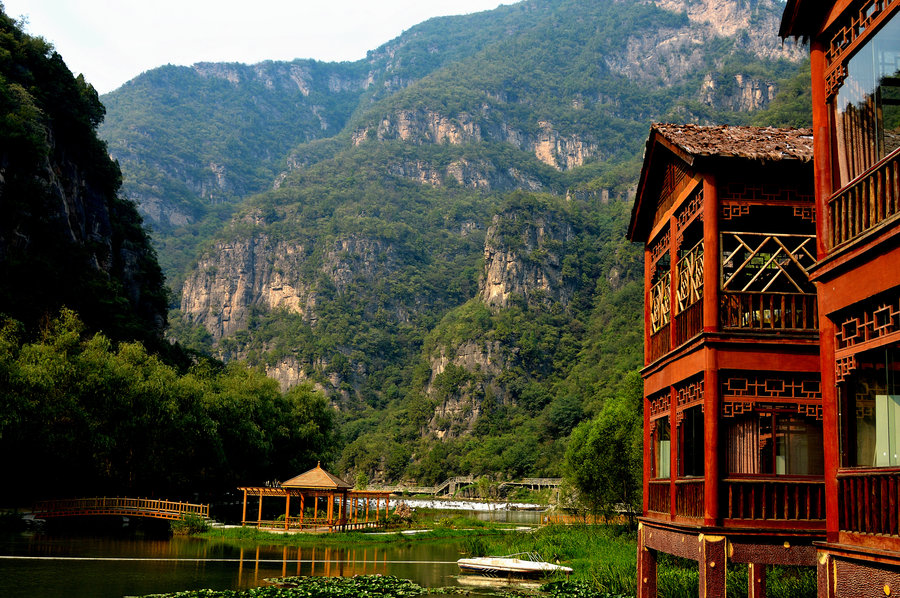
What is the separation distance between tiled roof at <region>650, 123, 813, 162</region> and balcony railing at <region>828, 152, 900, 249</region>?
4200mm

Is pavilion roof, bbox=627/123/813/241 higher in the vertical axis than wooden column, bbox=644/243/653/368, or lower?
higher

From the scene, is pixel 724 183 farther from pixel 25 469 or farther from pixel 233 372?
pixel 233 372

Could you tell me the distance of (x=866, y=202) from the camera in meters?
8.88

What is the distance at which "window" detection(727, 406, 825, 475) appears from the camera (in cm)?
1321

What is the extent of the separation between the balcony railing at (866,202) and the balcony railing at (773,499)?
183 inches

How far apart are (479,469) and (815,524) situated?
123 metres

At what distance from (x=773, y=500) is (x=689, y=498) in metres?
1.52

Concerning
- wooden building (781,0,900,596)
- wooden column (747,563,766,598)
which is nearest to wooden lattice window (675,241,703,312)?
wooden column (747,563,766,598)

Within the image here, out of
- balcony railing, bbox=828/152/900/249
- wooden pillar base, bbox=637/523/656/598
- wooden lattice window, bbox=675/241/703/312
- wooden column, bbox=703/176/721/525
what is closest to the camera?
balcony railing, bbox=828/152/900/249

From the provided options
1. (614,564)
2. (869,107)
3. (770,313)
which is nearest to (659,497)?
(770,313)

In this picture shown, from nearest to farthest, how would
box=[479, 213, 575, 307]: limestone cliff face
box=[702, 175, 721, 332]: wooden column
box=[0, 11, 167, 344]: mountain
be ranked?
box=[702, 175, 721, 332]: wooden column
box=[0, 11, 167, 344]: mountain
box=[479, 213, 575, 307]: limestone cliff face

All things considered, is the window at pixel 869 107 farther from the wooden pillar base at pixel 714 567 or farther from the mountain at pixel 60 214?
the mountain at pixel 60 214

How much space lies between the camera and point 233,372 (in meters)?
75.0

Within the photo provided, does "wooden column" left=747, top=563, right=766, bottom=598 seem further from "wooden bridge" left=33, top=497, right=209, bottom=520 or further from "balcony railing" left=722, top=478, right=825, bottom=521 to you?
"wooden bridge" left=33, top=497, right=209, bottom=520
